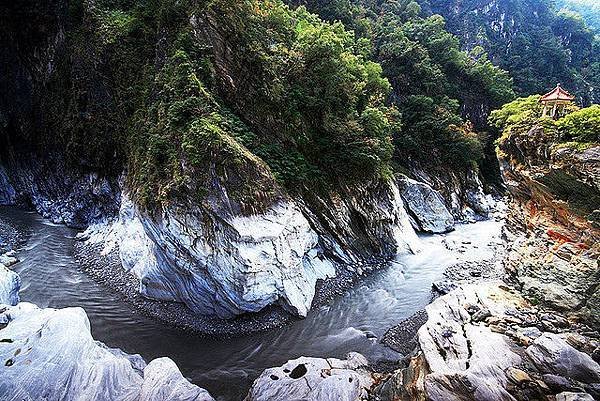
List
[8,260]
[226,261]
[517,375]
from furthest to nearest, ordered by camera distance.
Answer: [8,260], [226,261], [517,375]

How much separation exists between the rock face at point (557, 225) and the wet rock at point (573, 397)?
3543 millimetres

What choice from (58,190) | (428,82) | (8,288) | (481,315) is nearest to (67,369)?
(8,288)

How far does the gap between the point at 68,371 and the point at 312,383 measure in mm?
5208

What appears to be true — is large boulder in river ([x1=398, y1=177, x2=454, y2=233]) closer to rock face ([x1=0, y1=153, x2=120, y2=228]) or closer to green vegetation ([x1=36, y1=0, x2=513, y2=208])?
green vegetation ([x1=36, y1=0, x2=513, y2=208])

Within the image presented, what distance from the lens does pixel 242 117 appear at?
15.2 metres

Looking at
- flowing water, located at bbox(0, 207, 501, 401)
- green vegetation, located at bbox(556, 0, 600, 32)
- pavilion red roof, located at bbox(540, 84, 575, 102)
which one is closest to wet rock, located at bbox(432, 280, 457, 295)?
flowing water, located at bbox(0, 207, 501, 401)

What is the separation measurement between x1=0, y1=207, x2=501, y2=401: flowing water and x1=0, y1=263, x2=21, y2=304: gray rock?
1184 millimetres

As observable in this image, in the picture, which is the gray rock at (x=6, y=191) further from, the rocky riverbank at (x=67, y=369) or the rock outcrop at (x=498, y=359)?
the rock outcrop at (x=498, y=359)

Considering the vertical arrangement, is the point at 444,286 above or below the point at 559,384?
below

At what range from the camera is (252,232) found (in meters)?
11.8

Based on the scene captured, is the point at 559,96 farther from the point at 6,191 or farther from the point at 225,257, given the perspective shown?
the point at 6,191

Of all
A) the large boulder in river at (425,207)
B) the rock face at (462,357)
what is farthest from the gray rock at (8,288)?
the large boulder in river at (425,207)

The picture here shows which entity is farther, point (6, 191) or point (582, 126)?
point (6, 191)

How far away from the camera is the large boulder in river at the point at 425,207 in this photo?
960 inches
